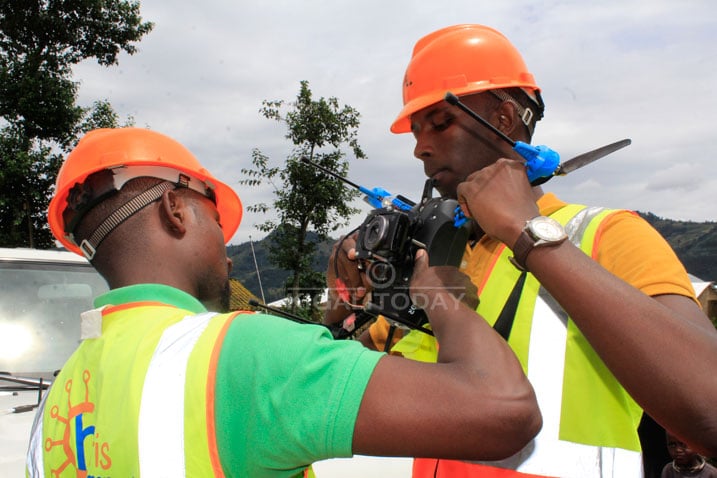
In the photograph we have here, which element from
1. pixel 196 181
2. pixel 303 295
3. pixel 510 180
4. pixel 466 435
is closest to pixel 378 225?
pixel 510 180

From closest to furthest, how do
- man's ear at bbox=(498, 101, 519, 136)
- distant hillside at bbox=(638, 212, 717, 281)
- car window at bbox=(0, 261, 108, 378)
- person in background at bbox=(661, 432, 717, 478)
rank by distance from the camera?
1. man's ear at bbox=(498, 101, 519, 136)
2. car window at bbox=(0, 261, 108, 378)
3. person in background at bbox=(661, 432, 717, 478)
4. distant hillside at bbox=(638, 212, 717, 281)

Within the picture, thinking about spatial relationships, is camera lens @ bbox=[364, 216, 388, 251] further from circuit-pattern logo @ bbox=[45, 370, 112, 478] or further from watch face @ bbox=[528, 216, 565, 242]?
circuit-pattern logo @ bbox=[45, 370, 112, 478]

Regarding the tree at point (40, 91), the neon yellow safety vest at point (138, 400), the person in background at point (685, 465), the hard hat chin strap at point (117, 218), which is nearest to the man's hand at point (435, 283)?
the neon yellow safety vest at point (138, 400)

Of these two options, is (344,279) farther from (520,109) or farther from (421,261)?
(520,109)

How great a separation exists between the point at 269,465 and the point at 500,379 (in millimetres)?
493

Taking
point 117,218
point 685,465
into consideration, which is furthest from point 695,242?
point 117,218

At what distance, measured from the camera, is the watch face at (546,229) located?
1.41 meters

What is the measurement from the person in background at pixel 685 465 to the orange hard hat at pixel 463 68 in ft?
15.2

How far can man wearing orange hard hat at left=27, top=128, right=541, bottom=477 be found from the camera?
1085mm

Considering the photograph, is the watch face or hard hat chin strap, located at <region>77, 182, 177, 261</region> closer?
the watch face

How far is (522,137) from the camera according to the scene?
6.70 ft

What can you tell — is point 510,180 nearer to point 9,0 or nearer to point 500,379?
point 500,379

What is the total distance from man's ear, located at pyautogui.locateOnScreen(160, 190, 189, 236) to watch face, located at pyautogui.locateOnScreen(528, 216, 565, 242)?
0.98m

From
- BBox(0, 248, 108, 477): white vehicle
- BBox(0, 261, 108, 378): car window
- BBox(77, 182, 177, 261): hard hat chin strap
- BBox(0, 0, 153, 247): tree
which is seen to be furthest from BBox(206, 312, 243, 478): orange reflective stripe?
BBox(0, 0, 153, 247): tree
